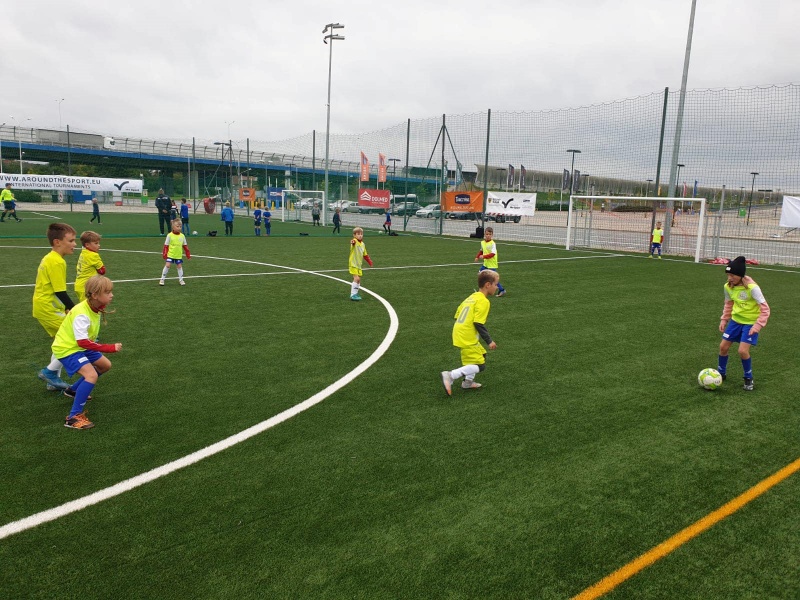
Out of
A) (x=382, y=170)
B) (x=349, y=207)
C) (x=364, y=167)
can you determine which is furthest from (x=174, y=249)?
(x=349, y=207)

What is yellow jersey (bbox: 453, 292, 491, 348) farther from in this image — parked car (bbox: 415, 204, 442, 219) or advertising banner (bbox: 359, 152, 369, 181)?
advertising banner (bbox: 359, 152, 369, 181)

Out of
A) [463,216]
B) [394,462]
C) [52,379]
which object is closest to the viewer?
[394,462]

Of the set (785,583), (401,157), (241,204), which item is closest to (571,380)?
(785,583)

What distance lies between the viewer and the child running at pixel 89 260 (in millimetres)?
8188

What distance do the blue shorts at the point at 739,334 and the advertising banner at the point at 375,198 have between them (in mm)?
30722

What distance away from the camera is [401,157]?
35.3 m

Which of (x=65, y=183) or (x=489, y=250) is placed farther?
(x=65, y=183)

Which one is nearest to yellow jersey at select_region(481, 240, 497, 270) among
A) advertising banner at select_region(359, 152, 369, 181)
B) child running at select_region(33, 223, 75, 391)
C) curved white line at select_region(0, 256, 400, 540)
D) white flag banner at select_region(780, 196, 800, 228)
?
curved white line at select_region(0, 256, 400, 540)

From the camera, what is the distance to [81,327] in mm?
5168

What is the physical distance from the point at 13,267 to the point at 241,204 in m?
48.2

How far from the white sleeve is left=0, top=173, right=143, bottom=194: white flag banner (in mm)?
42813

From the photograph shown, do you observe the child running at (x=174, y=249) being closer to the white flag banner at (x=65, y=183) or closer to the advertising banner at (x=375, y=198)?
the advertising banner at (x=375, y=198)

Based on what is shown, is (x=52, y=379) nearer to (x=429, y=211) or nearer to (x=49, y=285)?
(x=49, y=285)

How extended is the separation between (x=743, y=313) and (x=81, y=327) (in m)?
7.25
